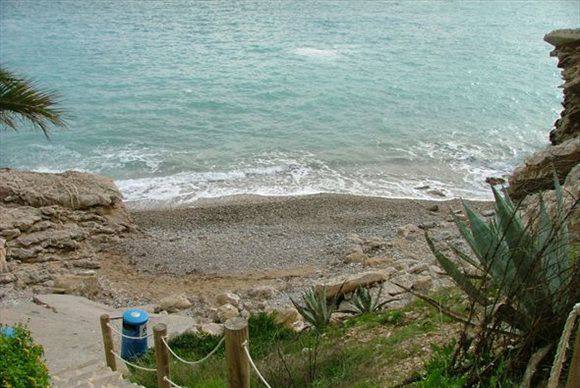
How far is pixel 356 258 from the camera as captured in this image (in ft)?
36.9

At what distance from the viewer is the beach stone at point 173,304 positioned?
31.9ft

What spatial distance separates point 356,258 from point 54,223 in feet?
20.4

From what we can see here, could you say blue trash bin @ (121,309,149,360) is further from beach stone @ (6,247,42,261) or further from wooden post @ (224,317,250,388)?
beach stone @ (6,247,42,261)

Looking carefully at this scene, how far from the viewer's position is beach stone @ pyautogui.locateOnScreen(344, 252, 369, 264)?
11.2 m

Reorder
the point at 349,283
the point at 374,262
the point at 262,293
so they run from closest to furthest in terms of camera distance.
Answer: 1. the point at 349,283
2. the point at 262,293
3. the point at 374,262

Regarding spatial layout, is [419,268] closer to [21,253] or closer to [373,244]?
[373,244]

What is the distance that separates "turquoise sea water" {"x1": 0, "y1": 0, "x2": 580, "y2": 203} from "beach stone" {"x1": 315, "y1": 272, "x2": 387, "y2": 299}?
8415 mm

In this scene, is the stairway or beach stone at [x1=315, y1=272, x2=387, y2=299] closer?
the stairway

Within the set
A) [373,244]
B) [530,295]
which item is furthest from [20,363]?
[373,244]

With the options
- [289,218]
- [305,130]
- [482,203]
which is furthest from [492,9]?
[289,218]

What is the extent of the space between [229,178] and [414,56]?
60.5 ft

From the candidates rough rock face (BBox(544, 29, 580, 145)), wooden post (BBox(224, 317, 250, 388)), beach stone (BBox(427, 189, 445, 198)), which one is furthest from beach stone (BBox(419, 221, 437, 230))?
wooden post (BBox(224, 317, 250, 388))

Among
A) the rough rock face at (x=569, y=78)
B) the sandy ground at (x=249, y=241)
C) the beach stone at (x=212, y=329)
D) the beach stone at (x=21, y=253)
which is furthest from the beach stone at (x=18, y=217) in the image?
the rough rock face at (x=569, y=78)

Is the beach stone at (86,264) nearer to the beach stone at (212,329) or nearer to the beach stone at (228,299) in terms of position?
the beach stone at (228,299)
